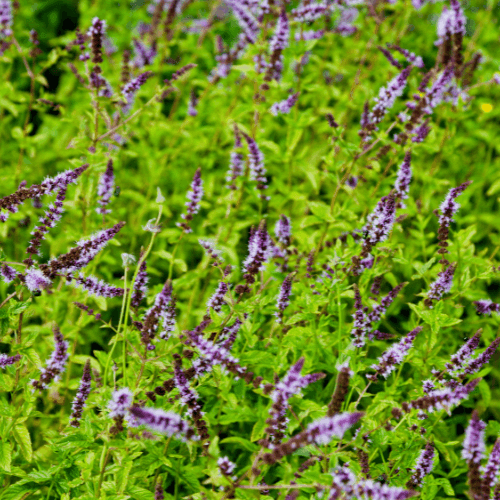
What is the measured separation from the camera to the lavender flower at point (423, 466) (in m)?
2.53

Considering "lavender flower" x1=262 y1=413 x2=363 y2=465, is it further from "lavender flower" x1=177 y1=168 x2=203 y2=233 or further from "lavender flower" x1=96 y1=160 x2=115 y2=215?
"lavender flower" x1=96 y1=160 x2=115 y2=215

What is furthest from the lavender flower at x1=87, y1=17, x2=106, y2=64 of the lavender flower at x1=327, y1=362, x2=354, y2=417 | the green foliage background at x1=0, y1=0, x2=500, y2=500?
the lavender flower at x1=327, y1=362, x2=354, y2=417

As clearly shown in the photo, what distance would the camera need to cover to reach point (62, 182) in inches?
104

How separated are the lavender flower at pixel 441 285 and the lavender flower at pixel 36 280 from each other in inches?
77.6

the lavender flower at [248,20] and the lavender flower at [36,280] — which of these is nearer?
the lavender flower at [36,280]

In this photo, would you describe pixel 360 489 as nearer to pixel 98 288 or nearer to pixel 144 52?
pixel 98 288

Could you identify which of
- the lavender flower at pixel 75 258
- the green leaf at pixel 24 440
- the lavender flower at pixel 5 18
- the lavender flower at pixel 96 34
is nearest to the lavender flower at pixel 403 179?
the lavender flower at pixel 75 258

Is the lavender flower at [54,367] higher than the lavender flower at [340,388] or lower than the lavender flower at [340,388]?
lower

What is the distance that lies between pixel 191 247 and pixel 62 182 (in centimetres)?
213

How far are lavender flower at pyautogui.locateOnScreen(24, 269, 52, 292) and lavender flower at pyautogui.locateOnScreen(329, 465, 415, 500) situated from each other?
145 centimetres

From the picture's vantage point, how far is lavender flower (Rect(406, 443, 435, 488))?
8.30 feet

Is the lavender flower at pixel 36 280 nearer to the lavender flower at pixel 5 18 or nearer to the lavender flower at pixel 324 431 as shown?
the lavender flower at pixel 324 431

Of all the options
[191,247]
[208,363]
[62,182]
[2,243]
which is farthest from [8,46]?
Answer: [208,363]

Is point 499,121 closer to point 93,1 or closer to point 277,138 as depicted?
point 277,138
